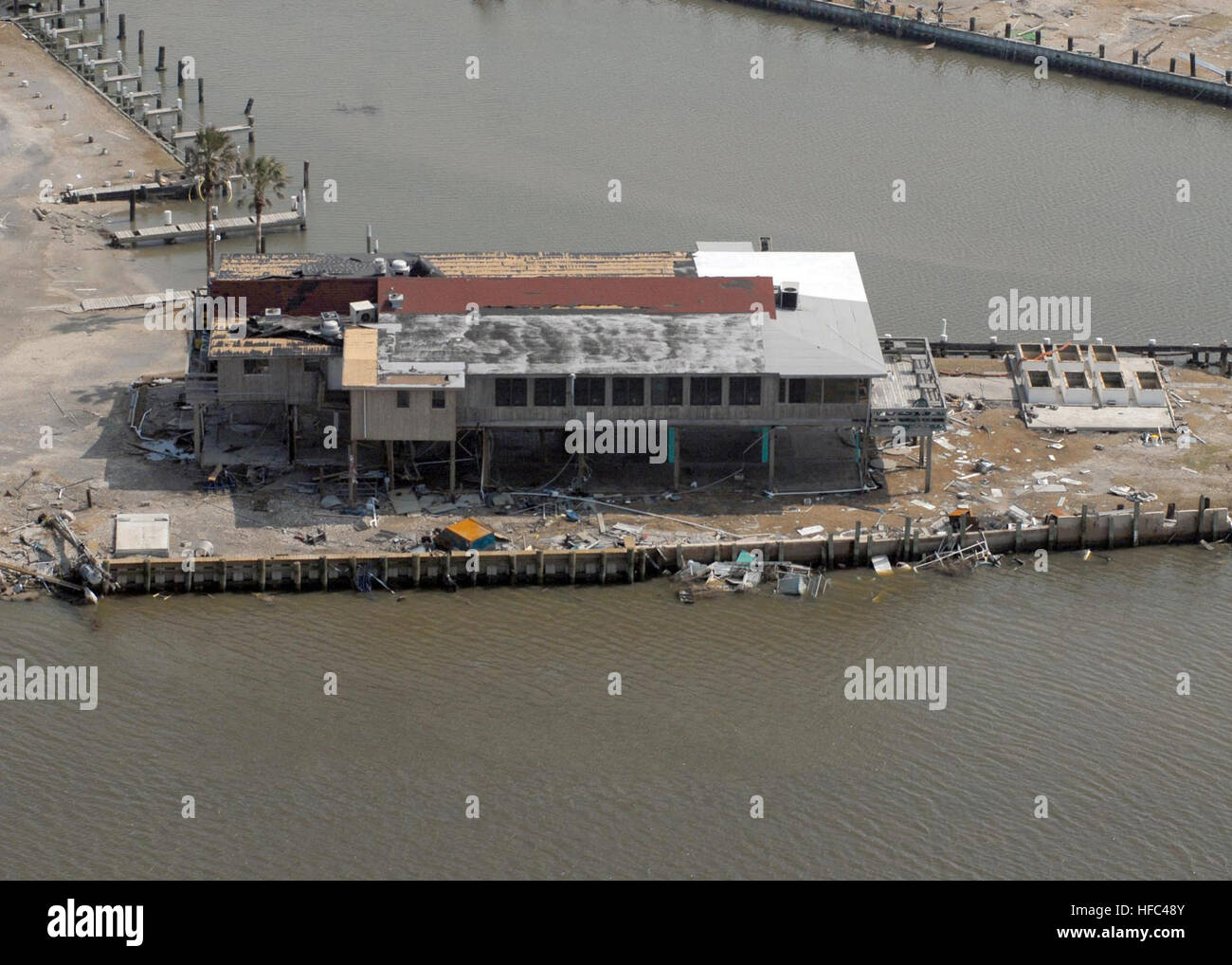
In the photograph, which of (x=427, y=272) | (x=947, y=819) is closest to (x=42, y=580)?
(x=427, y=272)

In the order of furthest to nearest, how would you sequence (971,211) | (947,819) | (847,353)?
(971,211)
(847,353)
(947,819)

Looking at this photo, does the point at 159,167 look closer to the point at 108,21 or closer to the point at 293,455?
the point at 108,21

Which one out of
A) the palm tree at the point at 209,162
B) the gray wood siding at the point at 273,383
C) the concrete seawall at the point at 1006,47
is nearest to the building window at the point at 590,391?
the gray wood siding at the point at 273,383

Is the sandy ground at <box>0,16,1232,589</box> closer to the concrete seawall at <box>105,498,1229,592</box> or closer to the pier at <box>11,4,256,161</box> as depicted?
the concrete seawall at <box>105,498,1229,592</box>

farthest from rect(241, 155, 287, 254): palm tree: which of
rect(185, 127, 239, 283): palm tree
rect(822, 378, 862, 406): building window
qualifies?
rect(822, 378, 862, 406): building window

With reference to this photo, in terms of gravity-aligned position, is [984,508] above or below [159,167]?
below

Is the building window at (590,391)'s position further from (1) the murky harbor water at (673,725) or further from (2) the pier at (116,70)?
(2) the pier at (116,70)

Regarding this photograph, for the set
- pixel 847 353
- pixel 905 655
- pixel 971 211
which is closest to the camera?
pixel 905 655
